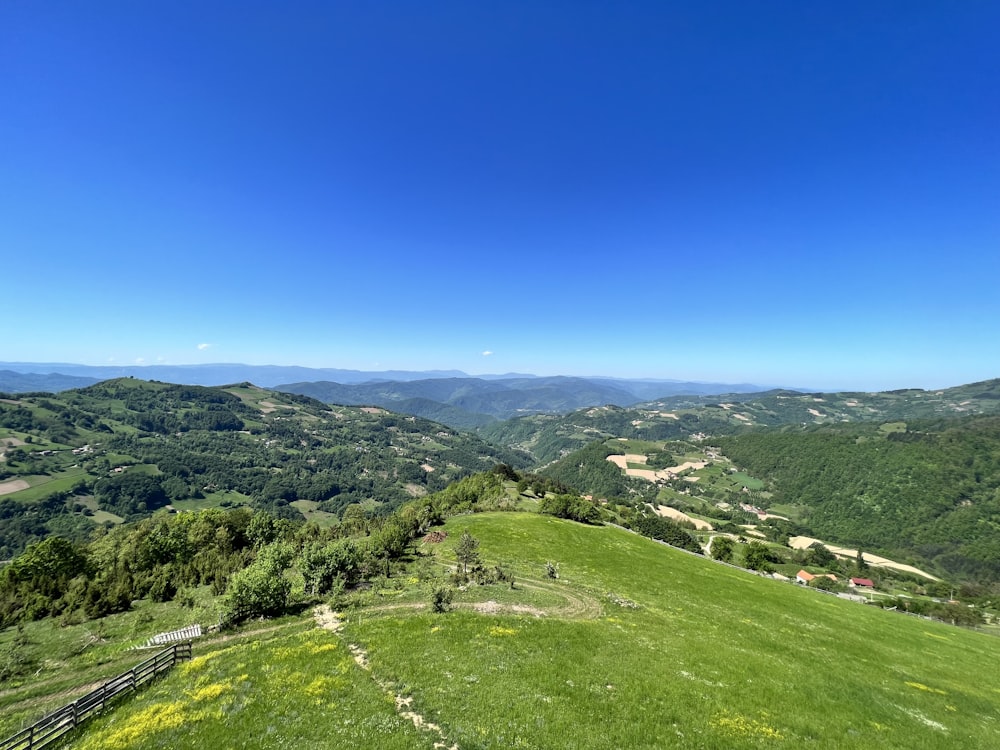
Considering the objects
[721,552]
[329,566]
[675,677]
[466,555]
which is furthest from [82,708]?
[721,552]

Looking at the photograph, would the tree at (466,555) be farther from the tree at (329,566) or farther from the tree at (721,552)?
the tree at (721,552)

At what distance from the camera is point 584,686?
2300 cm

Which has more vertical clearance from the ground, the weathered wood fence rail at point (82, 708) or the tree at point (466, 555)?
the weathered wood fence rail at point (82, 708)

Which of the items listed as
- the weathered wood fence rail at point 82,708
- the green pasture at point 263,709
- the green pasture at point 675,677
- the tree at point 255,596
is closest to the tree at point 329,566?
the tree at point 255,596

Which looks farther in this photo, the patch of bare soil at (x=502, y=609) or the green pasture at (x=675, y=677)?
the patch of bare soil at (x=502, y=609)

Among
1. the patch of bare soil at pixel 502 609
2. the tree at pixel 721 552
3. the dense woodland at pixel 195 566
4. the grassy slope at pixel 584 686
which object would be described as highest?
the grassy slope at pixel 584 686

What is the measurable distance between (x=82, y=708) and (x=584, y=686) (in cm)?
2770

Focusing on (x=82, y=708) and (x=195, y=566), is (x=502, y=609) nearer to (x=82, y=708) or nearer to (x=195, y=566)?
(x=82, y=708)

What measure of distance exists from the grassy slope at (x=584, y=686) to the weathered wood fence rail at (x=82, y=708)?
145 cm

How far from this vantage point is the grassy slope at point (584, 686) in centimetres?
1877

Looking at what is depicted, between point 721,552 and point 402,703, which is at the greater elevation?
point 402,703

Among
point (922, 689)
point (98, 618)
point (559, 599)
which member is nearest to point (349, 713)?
point (559, 599)

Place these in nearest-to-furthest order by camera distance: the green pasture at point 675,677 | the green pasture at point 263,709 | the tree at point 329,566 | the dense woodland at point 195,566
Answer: the green pasture at point 263,709 < the green pasture at point 675,677 < the dense woodland at point 195,566 < the tree at point 329,566

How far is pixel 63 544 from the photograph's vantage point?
51188mm
